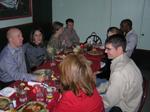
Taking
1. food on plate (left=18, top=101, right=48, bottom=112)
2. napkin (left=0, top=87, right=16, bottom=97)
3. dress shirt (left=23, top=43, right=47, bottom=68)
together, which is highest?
dress shirt (left=23, top=43, right=47, bottom=68)

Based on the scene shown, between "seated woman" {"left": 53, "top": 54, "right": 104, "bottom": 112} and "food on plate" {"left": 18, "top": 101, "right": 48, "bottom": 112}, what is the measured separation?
216mm

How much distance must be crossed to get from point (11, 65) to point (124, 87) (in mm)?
1395

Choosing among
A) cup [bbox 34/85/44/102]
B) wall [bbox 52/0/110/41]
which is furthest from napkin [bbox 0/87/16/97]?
wall [bbox 52/0/110/41]

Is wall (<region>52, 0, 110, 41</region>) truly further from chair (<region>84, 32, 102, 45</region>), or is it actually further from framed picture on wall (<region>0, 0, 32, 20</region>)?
framed picture on wall (<region>0, 0, 32, 20</region>)

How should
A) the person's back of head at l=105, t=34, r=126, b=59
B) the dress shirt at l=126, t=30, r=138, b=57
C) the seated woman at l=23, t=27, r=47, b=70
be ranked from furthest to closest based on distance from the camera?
the dress shirt at l=126, t=30, r=138, b=57 < the seated woman at l=23, t=27, r=47, b=70 < the person's back of head at l=105, t=34, r=126, b=59

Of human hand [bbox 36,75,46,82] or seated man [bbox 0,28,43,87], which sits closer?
human hand [bbox 36,75,46,82]

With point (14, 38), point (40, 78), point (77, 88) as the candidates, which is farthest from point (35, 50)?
point (77, 88)

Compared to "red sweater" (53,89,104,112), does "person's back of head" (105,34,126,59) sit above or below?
above

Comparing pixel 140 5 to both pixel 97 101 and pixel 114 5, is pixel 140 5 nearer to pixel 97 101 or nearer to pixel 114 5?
pixel 114 5

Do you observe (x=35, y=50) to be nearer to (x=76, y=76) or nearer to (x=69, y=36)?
(x=69, y=36)

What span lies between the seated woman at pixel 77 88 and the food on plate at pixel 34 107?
22 cm

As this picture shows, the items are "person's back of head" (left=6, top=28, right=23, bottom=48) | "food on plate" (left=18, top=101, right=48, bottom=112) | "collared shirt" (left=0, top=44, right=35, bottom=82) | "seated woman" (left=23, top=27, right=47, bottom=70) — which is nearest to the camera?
"food on plate" (left=18, top=101, right=48, bottom=112)

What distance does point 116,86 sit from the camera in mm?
1774

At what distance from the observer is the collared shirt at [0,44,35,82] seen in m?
2.24
